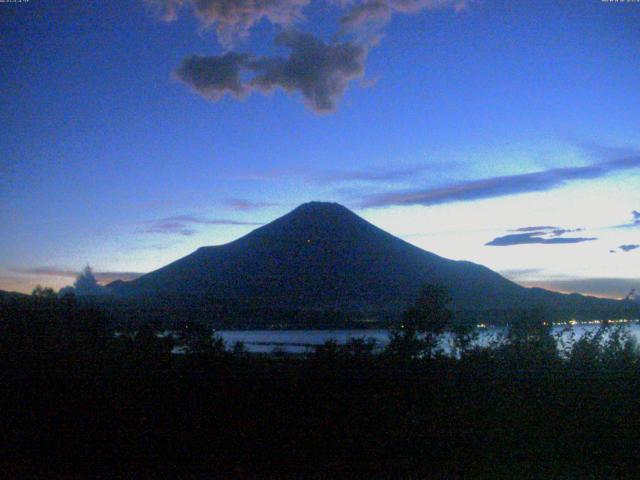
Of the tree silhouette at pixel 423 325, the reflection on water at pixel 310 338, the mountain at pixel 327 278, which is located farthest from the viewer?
the mountain at pixel 327 278

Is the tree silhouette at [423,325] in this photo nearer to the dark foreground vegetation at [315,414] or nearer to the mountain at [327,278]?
the dark foreground vegetation at [315,414]

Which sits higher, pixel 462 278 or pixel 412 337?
pixel 462 278

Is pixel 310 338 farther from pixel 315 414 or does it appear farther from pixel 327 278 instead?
pixel 327 278

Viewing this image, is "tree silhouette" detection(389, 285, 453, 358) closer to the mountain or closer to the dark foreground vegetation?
the dark foreground vegetation

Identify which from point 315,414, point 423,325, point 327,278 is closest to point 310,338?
point 423,325

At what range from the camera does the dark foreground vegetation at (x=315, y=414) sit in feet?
22.0

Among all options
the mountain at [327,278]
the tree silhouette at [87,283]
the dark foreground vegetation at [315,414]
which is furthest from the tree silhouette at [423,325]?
the tree silhouette at [87,283]

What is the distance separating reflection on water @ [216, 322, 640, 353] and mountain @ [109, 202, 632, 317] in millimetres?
3818

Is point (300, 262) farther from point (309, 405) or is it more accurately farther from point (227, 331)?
point (309, 405)

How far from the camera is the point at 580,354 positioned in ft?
40.2

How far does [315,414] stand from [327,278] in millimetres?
20863

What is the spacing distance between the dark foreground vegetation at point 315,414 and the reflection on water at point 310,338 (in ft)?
4.20

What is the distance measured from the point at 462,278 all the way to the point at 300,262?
8447mm

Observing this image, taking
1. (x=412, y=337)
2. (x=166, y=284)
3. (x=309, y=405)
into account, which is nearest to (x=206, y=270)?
(x=166, y=284)
